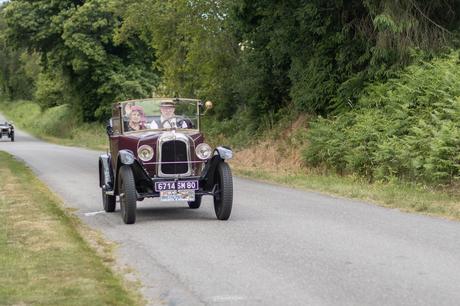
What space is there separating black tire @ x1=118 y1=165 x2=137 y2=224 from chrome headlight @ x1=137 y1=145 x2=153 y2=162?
385 millimetres

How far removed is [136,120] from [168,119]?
0.59 m

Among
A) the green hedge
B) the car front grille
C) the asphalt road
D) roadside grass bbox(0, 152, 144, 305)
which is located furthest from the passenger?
the green hedge

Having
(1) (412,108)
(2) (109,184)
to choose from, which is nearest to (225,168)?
(2) (109,184)

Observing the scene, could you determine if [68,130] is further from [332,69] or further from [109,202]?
[109,202]

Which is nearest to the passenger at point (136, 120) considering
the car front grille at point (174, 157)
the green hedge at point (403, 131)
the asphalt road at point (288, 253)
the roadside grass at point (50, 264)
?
the car front grille at point (174, 157)

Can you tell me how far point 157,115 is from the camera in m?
13.9

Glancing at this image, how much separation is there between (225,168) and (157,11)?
23479 millimetres

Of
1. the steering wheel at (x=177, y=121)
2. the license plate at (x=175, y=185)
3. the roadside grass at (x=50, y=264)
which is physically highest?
the steering wheel at (x=177, y=121)

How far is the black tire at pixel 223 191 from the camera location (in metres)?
12.5

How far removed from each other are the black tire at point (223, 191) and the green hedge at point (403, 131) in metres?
5.79

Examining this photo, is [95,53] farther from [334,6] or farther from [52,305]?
[52,305]

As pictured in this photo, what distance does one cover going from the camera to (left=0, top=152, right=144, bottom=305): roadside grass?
7.23 meters

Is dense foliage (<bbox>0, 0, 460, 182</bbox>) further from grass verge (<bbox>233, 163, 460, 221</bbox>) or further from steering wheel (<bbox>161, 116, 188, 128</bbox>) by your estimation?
steering wheel (<bbox>161, 116, 188, 128</bbox>)

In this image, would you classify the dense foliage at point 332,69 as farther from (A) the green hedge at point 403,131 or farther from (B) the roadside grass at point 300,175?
(B) the roadside grass at point 300,175
